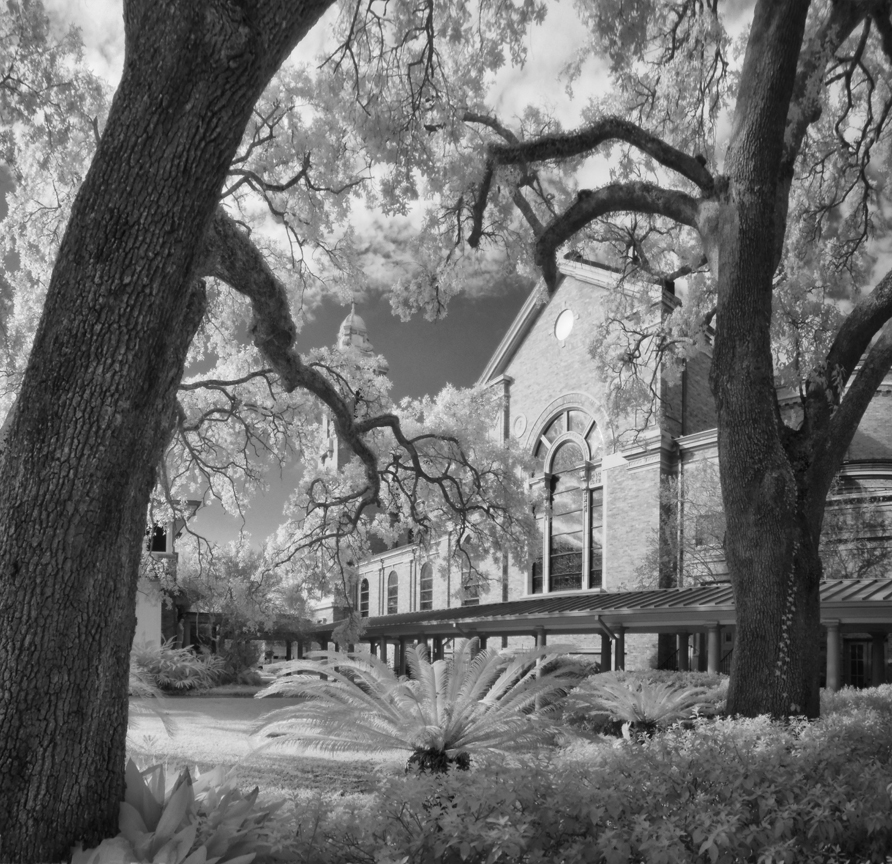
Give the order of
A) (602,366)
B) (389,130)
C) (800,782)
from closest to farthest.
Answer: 1. (800,782)
2. (389,130)
3. (602,366)

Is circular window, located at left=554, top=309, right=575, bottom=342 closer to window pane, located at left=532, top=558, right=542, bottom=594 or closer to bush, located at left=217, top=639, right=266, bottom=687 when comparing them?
window pane, located at left=532, top=558, right=542, bottom=594

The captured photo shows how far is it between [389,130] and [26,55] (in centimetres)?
397

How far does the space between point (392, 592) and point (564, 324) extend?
1752cm

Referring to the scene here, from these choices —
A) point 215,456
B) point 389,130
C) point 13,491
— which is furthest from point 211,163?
point 215,456

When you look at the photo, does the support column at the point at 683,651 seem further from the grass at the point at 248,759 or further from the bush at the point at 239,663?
the bush at the point at 239,663

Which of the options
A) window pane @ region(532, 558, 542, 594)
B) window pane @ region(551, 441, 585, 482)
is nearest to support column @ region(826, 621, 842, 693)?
window pane @ region(551, 441, 585, 482)

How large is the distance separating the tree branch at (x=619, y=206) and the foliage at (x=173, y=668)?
18165 millimetres

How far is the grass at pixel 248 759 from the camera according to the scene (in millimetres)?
10156

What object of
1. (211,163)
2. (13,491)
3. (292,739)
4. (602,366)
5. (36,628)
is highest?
(602,366)

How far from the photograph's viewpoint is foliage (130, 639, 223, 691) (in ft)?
79.6

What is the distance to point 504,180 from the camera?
10.7m

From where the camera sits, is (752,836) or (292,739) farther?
(292,739)

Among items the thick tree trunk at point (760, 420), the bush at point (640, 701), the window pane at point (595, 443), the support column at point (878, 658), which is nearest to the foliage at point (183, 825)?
the thick tree trunk at point (760, 420)

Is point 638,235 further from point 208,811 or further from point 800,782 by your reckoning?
point 208,811
